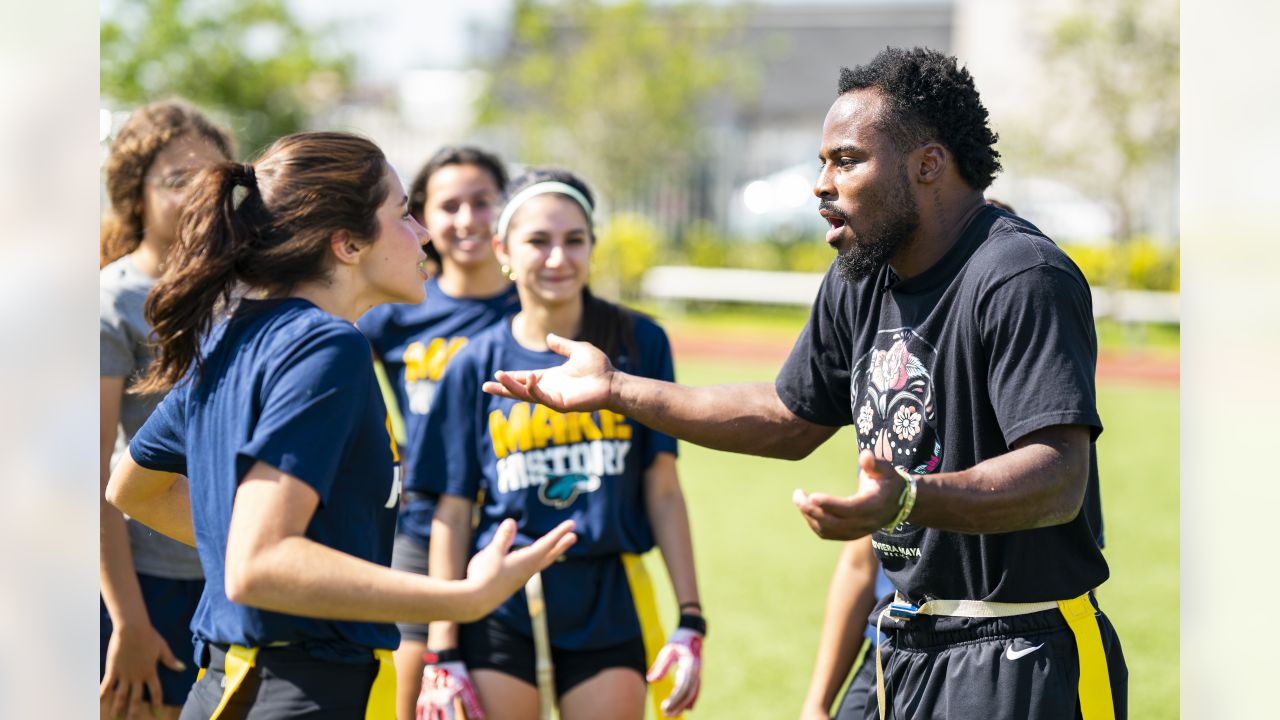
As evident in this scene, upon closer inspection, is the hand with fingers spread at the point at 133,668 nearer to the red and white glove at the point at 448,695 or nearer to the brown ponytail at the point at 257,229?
the red and white glove at the point at 448,695

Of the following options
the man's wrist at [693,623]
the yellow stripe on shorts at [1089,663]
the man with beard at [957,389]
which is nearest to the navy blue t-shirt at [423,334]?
the man's wrist at [693,623]

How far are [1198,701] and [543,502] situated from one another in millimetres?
2219

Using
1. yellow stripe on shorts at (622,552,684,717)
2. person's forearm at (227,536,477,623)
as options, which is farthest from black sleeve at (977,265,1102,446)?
yellow stripe on shorts at (622,552,684,717)

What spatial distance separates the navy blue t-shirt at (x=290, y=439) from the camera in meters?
2.48

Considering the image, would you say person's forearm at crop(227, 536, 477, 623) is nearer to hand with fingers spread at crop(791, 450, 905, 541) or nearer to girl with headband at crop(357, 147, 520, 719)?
hand with fingers spread at crop(791, 450, 905, 541)

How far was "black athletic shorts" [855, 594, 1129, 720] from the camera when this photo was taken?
2.75 m

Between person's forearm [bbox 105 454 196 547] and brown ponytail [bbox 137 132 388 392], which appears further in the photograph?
person's forearm [bbox 105 454 196 547]

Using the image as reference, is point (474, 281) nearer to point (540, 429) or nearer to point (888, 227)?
point (540, 429)

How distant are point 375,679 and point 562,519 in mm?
1297

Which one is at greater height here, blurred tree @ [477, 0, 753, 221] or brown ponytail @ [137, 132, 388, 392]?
blurred tree @ [477, 0, 753, 221]

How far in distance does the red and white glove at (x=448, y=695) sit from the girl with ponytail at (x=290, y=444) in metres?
1.04

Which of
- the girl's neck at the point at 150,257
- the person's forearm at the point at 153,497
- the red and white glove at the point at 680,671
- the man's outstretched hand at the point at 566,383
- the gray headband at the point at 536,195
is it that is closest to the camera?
the person's forearm at the point at 153,497

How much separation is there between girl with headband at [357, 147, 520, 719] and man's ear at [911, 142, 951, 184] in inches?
87.7

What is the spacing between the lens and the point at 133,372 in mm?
4020
